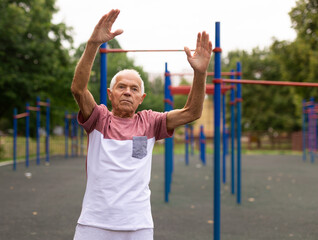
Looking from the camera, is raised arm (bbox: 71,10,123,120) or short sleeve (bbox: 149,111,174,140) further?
short sleeve (bbox: 149,111,174,140)

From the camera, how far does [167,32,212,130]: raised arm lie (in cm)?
192

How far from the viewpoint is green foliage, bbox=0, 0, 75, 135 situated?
48.4 ft

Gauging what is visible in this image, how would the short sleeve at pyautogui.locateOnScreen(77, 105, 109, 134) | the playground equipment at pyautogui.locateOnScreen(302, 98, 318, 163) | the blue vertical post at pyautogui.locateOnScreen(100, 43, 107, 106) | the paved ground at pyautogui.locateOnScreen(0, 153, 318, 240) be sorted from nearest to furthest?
the short sleeve at pyautogui.locateOnScreen(77, 105, 109, 134) < the blue vertical post at pyautogui.locateOnScreen(100, 43, 107, 106) < the paved ground at pyautogui.locateOnScreen(0, 153, 318, 240) < the playground equipment at pyautogui.locateOnScreen(302, 98, 318, 163)

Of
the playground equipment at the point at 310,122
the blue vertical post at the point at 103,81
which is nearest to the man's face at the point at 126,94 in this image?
the blue vertical post at the point at 103,81

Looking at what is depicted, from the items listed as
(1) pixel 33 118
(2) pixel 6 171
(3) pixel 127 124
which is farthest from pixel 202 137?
(3) pixel 127 124

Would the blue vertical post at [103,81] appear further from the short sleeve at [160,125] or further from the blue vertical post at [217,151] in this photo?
the short sleeve at [160,125]

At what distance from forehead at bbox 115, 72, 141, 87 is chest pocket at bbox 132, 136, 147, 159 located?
0.30 meters

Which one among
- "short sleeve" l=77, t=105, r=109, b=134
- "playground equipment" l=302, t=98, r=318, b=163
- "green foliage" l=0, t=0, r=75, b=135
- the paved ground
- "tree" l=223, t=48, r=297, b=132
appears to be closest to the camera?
"short sleeve" l=77, t=105, r=109, b=134

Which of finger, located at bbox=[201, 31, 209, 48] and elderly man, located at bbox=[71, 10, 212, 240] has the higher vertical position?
finger, located at bbox=[201, 31, 209, 48]

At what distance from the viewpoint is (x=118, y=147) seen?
1825mm

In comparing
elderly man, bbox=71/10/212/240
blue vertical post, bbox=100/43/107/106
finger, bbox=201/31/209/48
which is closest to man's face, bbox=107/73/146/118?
elderly man, bbox=71/10/212/240

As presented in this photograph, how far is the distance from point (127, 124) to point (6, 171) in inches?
401

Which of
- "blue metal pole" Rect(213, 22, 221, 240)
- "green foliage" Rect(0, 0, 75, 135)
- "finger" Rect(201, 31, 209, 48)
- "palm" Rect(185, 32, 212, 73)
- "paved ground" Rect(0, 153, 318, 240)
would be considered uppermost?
"green foliage" Rect(0, 0, 75, 135)

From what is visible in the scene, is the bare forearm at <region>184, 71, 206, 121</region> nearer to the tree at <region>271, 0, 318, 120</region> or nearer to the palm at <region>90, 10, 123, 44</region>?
the palm at <region>90, 10, 123, 44</region>
